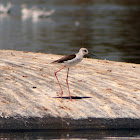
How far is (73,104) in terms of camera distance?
8102 mm

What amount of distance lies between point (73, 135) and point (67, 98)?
130 centimetres

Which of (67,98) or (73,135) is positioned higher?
(67,98)

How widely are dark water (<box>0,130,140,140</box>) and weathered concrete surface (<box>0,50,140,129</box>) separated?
0.17m

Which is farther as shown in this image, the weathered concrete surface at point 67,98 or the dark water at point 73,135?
the weathered concrete surface at point 67,98

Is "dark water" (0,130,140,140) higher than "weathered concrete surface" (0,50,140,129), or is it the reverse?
"weathered concrete surface" (0,50,140,129)

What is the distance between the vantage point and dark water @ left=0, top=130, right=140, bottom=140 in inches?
280

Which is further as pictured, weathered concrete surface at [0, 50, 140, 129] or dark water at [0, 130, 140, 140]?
weathered concrete surface at [0, 50, 140, 129]

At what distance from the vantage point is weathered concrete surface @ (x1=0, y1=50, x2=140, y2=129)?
25.0 ft

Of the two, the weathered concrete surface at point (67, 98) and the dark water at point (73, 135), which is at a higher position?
the weathered concrete surface at point (67, 98)

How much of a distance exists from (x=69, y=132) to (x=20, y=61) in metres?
4.23

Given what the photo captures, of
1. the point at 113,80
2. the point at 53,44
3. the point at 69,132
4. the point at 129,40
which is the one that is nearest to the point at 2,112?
the point at 69,132

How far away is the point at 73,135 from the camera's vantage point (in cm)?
727

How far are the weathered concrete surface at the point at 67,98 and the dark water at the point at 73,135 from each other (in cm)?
17

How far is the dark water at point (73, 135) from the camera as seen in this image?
7.11 metres
